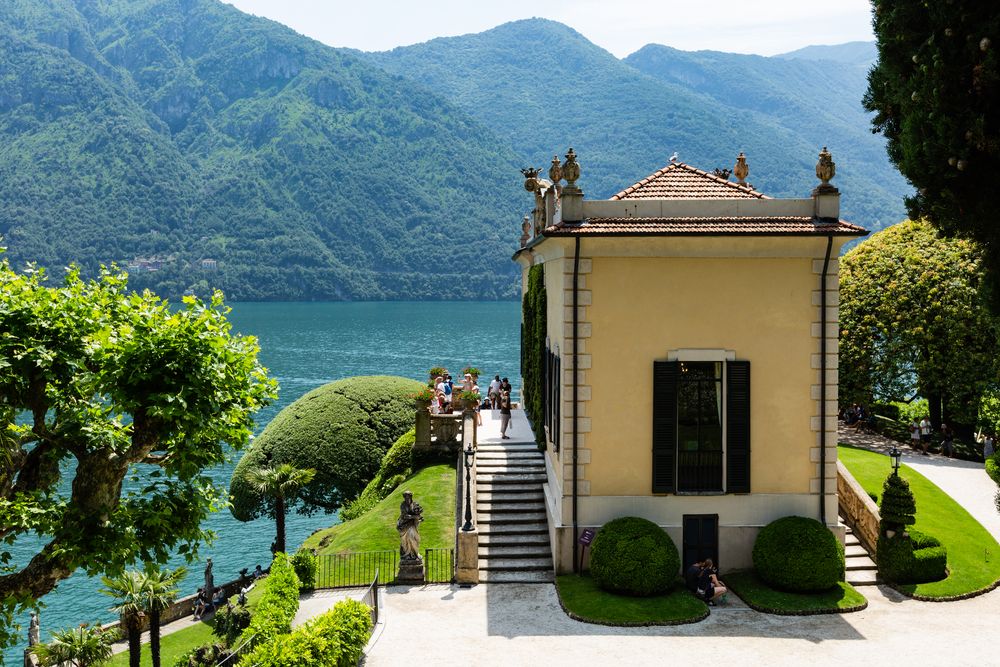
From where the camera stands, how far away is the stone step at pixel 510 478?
23734 millimetres

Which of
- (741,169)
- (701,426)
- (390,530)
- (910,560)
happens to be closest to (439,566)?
(390,530)

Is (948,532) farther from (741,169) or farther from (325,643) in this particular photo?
(325,643)

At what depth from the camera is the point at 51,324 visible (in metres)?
13.4

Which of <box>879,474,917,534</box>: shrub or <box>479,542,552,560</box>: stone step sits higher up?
<box>879,474,917,534</box>: shrub

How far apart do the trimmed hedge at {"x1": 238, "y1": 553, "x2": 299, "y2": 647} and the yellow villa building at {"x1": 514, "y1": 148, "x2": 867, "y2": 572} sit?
5.78m

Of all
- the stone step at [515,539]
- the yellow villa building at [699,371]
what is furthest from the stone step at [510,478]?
the yellow villa building at [699,371]

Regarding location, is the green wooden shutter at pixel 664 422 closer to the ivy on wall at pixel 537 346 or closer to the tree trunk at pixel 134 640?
the ivy on wall at pixel 537 346

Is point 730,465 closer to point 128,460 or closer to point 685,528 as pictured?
point 685,528

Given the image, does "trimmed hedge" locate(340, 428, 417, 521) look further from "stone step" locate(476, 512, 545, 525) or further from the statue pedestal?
the statue pedestal

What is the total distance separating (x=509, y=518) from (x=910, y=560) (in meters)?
8.86

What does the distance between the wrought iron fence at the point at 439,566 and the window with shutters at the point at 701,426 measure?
501cm

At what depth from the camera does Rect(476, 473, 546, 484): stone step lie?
77.9ft

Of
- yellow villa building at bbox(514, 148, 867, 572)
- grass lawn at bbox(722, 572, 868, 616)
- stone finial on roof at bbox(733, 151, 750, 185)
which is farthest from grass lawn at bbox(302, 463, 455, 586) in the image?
stone finial on roof at bbox(733, 151, 750, 185)

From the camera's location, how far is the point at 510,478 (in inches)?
939
